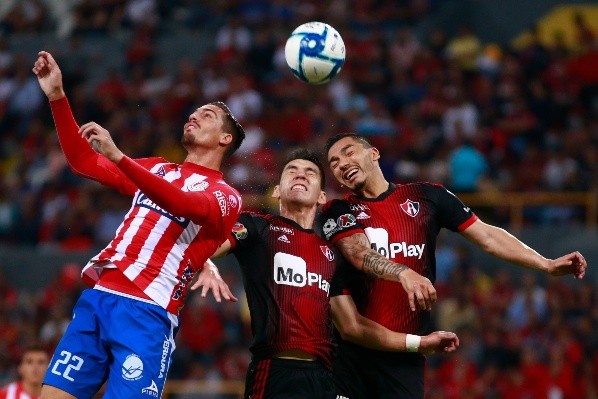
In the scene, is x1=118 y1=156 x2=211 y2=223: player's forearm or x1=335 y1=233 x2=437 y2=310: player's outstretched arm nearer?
x1=118 y1=156 x2=211 y2=223: player's forearm

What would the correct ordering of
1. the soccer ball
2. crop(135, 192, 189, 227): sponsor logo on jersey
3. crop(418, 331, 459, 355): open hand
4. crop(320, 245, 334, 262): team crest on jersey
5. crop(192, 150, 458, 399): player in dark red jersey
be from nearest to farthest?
crop(135, 192, 189, 227): sponsor logo on jersey < crop(418, 331, 459, 355): open hand < crop(192, 150, 458, 399): player in dark red jersey < crop(320, 245, 334, 262): team crest on jersey < the soccer ball

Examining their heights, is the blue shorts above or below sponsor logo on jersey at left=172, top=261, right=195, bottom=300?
below

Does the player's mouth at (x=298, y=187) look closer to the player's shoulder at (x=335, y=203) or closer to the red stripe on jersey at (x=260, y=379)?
the player's shoulder at (x=335, y=203)

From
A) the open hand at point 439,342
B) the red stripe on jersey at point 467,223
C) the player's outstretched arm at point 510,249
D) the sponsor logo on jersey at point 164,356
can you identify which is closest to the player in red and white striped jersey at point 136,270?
the sponsor logo on jersey at point 164,356

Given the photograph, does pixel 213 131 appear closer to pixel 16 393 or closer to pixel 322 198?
pixel 322 198

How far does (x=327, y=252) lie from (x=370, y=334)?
631 mm

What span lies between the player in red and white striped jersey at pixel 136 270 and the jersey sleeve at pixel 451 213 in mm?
1712

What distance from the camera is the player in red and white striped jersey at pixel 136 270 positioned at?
6.97 meters

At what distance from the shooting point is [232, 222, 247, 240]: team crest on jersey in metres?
7.82

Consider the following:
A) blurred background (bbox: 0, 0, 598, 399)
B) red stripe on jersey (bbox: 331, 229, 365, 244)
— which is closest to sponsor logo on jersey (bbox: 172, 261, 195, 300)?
red stripe on jersey (bbox: 331, 229, 365, 244)

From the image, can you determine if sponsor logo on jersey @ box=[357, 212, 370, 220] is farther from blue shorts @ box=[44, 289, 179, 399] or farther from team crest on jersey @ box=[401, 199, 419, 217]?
blue shorts @ box=[44, 289, 179, 399]

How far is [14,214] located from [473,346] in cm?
865

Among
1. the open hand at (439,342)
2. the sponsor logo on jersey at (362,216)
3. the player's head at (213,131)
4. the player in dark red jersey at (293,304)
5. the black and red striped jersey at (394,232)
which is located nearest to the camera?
the open hand at (439,342)

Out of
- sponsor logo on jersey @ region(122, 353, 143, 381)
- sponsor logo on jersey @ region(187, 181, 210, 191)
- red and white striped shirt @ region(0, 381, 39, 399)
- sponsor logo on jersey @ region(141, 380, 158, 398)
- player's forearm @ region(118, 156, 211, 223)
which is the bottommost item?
sponsor logo on jersey @ region(141, 380, 158, 398)
